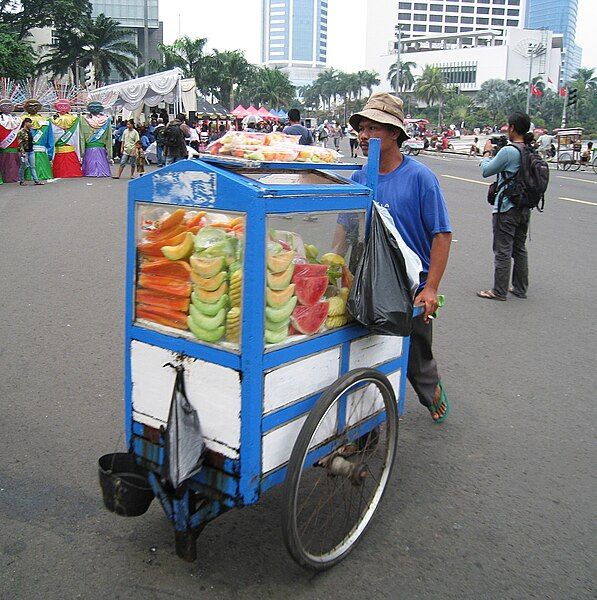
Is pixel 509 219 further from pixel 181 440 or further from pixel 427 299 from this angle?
pixel 181 440

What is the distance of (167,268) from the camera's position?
2502 mm

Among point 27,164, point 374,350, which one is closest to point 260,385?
point 374,350

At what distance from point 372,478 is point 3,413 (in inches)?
87.5

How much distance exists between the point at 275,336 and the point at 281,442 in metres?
0.39

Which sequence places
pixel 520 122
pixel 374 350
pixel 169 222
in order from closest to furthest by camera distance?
pixel 169 222 < pixel 374 350 < pixel 520 122

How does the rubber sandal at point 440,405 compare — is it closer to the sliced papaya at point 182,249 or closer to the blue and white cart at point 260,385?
the blue and white cart at point 260,385

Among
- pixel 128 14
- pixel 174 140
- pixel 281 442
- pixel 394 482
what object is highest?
pixel 128 14

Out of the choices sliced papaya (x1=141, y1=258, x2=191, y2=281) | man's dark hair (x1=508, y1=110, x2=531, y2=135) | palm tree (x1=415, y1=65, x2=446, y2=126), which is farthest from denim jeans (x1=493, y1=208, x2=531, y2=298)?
palm tree (x1=415, y1=65, x2=446, y2=126)

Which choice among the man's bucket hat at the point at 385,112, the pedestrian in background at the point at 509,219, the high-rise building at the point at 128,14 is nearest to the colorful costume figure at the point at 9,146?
the pedestrian in background at the point at 509,219

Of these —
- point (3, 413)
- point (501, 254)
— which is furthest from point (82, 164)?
point (3, 413)

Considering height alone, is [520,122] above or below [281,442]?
above

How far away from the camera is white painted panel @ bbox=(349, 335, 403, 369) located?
276 cm

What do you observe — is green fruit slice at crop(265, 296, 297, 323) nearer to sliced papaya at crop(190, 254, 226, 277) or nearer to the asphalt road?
sliced papaya at crop(190, 254, 226, 277)

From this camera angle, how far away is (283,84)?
88375mm
